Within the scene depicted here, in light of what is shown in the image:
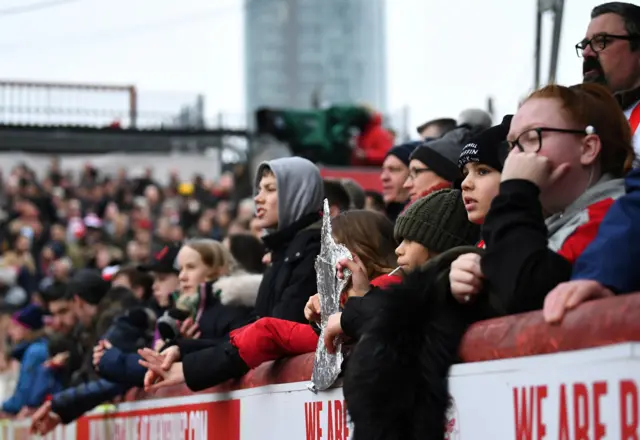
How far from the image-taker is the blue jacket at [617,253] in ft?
11.2

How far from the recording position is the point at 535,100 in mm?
4098

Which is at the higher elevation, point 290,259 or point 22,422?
point 290,259

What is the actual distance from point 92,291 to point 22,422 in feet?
4.98

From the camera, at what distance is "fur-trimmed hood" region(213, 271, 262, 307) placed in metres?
7.57


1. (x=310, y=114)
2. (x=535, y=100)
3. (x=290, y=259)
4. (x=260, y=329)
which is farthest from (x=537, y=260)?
(x=310, y=114)

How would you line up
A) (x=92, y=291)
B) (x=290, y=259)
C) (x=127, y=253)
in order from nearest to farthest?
(x=290, y=259), (x=92, y=291), (x=127, y=253)

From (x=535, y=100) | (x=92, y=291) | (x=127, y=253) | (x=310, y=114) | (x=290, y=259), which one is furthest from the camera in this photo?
(x=127, y=253)

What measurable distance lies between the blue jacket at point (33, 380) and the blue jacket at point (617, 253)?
8936 mm

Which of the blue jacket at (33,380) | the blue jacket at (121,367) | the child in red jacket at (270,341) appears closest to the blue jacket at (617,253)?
the child in red jacket at (270,341)

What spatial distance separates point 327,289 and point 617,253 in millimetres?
1874

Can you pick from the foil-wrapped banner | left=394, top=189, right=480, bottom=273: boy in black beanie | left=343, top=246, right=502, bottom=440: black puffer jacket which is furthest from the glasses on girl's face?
the foil-wrapped banner

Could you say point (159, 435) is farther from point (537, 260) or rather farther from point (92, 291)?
point (537, 260)

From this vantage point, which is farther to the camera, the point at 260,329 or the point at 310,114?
the point at 310,114

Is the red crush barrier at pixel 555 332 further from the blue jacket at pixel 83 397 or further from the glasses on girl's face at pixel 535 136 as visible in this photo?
the blue jacket at pixel 83 397
